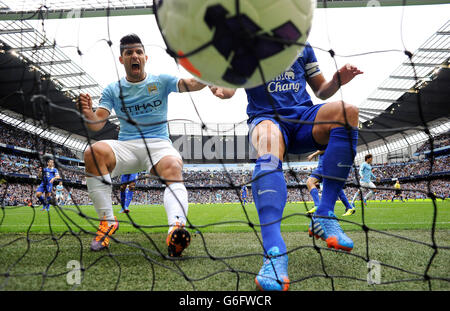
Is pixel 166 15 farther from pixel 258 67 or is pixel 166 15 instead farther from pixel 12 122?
pixel 12 122

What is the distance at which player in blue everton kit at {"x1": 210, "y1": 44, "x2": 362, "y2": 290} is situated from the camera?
114 centimetres

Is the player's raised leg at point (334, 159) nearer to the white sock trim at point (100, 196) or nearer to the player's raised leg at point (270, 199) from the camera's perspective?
the player's raised leg at point (270, 199)

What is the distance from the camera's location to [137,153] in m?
2.08

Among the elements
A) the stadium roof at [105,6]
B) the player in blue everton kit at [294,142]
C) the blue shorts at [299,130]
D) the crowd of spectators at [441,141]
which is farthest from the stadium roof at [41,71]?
the crowd of spectators at [441,141]

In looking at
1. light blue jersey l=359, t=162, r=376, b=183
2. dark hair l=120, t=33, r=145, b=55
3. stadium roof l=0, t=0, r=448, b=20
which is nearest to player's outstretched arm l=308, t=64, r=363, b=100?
dark hair l=120, t=33, r=145, b=55

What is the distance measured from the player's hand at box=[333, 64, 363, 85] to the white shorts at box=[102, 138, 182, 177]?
1183 millimetres

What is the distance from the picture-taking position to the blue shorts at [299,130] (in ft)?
4.92

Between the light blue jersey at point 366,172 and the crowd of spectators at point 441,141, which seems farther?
the crowd of spectators at point 441,141

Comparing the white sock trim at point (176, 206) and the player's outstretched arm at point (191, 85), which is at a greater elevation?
the player's outstretched arm at point (191, 85)

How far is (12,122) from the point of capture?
2002 cm

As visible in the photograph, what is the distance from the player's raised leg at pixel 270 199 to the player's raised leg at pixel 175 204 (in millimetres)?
448

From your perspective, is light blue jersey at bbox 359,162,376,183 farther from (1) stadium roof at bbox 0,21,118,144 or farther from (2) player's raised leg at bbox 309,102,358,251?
(1) stadium roof at bbox 0,21,118,144

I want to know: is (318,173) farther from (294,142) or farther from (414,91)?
(414,91)
